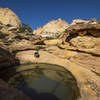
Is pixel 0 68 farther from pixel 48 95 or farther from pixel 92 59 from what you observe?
pixel 92 59

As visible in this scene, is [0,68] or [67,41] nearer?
[0,68]

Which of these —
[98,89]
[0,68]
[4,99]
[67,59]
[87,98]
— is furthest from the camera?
[67,59]

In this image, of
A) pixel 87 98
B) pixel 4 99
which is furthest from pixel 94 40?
pixel 4 99

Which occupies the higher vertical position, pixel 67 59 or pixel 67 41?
pixel 67 41

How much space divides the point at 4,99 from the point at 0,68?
575 centimetres

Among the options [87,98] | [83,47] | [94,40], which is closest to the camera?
[87,98]

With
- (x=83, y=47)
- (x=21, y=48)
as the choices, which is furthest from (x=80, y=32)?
(x=21, y=48)

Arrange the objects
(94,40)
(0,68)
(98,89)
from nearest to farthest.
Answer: (98,89) < (0,68) < (94,40)

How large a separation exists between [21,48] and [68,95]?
33.1 feet

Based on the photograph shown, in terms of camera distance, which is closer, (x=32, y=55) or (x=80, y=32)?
(x=80, y=32)

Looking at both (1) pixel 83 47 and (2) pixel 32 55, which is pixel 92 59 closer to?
(1) pixel 83 47

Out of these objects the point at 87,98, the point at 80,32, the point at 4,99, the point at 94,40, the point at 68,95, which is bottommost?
the point at 68,95

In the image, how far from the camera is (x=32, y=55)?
10602 mm

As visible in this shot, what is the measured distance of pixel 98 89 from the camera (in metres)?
3.87
